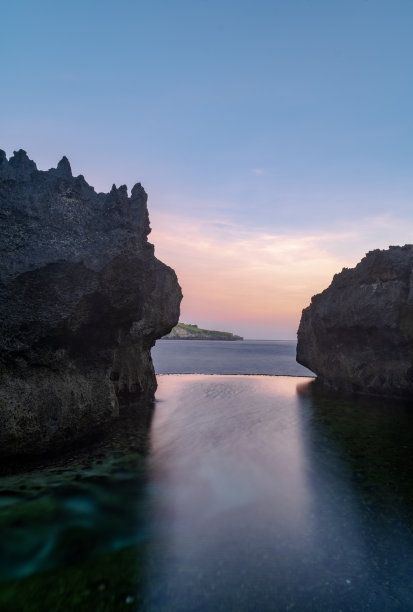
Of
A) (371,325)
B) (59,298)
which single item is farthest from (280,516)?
(371,325)

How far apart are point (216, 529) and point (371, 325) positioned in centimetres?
3018

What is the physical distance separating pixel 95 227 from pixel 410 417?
88.4ft

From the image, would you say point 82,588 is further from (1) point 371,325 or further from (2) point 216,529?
(1) point 371,325

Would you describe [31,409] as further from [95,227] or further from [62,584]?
[95,227]

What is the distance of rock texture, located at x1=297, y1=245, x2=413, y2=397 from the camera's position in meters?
32.4

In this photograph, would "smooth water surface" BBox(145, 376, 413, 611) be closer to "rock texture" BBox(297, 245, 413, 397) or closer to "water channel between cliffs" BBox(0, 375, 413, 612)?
"water channel between cliffs" BBox(0, 375, 413, 612)

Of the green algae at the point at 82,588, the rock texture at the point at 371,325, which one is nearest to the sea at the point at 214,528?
the green algae at the point at 82,588

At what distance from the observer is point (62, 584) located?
7.30m

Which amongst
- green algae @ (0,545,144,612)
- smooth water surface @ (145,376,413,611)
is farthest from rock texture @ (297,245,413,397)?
green algae @ (0,545,144,612)

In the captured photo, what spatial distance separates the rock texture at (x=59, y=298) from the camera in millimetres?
13383

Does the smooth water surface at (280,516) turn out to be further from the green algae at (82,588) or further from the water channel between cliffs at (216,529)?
the green algae at (82,588)

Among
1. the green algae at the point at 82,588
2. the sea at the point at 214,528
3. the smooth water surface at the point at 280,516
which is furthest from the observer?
the smooth water surface at the point at 280,516

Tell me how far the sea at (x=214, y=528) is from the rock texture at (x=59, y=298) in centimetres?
220

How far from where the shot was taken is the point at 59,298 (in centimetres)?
1476
